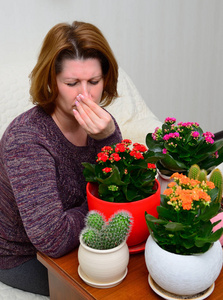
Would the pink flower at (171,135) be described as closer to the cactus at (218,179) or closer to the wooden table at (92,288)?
the cactus at (218,179)

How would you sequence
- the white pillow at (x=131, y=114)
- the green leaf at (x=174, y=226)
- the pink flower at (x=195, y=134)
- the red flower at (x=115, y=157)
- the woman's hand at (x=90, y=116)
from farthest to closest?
the white pillow at (x=131, y=114), the woman's hand at (x=90, y=116), the pink flower at (x=195, y=134), the red flower at (x=115, y=157), the green leaf at (x=174, y=226)

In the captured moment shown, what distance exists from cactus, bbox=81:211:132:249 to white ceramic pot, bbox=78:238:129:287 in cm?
1

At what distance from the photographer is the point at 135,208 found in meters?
0.91

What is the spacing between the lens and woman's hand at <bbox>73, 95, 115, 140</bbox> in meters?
1.14

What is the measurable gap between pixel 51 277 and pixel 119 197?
0.94 ft

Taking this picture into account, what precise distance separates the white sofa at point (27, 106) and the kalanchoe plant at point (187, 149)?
0.65m

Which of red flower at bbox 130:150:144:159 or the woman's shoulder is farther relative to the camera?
the woman's shoulder

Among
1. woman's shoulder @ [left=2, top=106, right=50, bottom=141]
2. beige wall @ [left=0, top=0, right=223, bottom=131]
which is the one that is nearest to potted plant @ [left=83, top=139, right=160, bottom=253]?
woman's shoulder @ [left=2, top=106, right=50, bottom=141]

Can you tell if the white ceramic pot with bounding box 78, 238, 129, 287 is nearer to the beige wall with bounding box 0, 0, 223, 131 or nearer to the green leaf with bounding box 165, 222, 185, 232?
the green leaf with bounding box 165, 222, 185, 232

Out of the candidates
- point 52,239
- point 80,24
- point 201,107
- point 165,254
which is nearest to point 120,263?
point 165,254

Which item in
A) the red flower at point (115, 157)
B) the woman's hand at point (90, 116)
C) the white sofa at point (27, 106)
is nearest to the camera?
the red flower at point (115, 157)

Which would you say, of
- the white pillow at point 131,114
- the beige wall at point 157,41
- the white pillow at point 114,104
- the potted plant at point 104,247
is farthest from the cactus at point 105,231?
the beige wall at point 157,41

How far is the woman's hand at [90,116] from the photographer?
44.8 inches

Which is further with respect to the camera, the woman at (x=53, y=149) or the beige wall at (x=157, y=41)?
the beige wall at (x=157, y=41)
